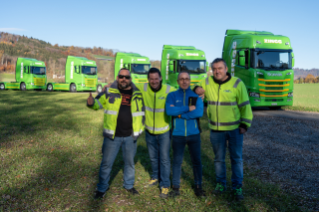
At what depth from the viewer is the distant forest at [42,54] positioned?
66312 mm

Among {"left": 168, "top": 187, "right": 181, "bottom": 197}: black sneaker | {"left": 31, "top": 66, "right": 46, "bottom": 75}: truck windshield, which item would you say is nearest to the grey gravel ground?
{"left": 168, "top": 187, "right": 181, "bottom": 197}: black sneaker

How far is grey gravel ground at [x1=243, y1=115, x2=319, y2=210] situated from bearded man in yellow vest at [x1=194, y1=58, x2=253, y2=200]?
1.45 meters

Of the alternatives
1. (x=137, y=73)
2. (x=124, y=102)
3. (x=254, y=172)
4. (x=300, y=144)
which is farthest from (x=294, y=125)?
(x=137, y=73)

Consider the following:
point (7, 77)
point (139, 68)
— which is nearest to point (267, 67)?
point (139, 68)

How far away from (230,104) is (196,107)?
571mm

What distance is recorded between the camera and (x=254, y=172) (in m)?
5.90

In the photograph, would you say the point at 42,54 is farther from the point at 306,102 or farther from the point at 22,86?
the point at 306,102

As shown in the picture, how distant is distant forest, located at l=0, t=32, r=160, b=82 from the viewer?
66312 mm

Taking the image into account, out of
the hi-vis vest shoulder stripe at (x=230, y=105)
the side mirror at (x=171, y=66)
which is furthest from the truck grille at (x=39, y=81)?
the hi-vis vest shoulder stripe at (x=230, y=105)

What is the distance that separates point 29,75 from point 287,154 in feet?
→ 104

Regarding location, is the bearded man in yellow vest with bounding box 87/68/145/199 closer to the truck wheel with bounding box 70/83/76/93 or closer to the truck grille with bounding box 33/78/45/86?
the truck wheel with bounding box 70/83/76/93

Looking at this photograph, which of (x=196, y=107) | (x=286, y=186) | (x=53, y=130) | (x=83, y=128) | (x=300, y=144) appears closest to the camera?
(x=196, y=107)

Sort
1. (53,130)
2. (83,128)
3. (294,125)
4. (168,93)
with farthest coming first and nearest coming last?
(294,125) < (83,128) < (53,130) < (168,93)

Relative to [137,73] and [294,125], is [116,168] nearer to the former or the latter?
[294,125]
